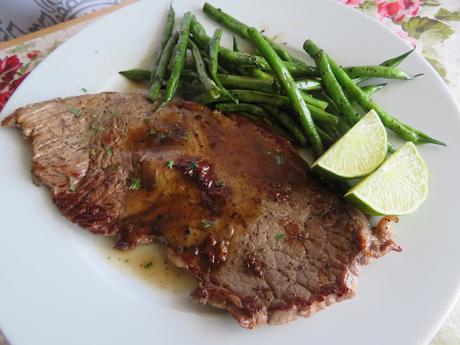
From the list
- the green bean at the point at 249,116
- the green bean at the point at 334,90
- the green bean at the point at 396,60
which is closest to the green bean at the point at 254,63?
the green bean at the point at 334,90

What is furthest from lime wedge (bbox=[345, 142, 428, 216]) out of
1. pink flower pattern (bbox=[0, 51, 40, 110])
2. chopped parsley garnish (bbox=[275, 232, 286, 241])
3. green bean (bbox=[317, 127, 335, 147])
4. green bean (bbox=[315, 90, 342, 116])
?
pink flower pattern (bbox=[0, 51, 40, 110])

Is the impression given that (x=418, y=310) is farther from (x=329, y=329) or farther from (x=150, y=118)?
(x=150, y=118)

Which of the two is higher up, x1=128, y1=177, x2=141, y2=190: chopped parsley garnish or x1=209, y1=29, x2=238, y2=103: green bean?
x1=209, y1=29, x2=238, y2=103: green bean

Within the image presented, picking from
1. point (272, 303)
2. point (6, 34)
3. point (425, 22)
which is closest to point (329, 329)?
point (272, 303)

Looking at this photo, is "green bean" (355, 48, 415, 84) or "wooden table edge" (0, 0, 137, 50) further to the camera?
"wooden table edge" (0, 0, 137, 50)

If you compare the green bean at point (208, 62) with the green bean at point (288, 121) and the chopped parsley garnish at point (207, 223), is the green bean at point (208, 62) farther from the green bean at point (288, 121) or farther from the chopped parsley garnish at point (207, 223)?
the chopped parsley garnish at point (207, 223)

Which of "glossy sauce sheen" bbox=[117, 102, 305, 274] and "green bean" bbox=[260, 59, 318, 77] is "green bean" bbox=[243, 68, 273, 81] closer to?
"green bean" bbox=[260, 59, 318, 77]

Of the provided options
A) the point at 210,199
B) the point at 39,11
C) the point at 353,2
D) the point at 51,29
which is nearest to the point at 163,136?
the point at 210,199
